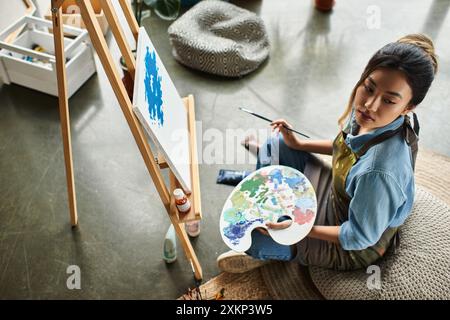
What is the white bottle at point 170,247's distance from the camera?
2.06m

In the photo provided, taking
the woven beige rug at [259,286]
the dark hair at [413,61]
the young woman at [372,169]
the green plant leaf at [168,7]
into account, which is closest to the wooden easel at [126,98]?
the woven beige rug at [259,286]

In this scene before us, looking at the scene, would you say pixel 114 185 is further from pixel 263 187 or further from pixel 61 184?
pixel 263 187

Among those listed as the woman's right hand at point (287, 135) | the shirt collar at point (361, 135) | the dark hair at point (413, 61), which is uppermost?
the dark hair at point (413, 61)

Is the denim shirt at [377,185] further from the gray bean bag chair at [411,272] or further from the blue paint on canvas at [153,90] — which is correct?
the blue paint on canvas at [153,90]

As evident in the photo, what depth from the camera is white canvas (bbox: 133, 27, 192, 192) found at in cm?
138

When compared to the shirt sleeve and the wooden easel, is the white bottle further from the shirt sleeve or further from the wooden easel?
the shirt sleeve

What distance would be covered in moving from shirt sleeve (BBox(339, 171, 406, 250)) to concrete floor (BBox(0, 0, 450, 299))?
0.86 m

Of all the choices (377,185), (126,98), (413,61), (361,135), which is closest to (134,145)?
(126,98)

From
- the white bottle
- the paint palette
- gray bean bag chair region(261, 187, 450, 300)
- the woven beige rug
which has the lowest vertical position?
the woven beige rug

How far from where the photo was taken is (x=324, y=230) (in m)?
1.68

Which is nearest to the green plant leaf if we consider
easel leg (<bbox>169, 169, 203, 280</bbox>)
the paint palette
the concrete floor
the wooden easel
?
the concrete floor

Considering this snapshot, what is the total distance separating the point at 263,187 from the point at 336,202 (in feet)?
1.02

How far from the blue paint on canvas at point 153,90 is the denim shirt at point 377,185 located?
2.36ft

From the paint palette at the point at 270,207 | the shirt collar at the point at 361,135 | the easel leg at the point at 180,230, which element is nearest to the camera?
the shirt collar at the point at 361,135
